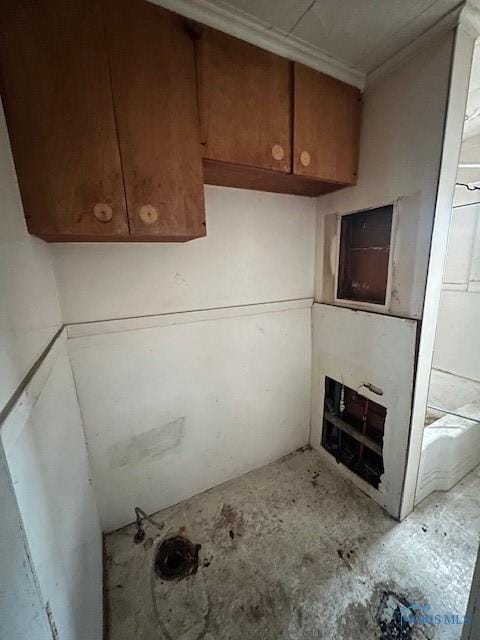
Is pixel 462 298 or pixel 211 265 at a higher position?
pixel 211 265

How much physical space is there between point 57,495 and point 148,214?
1.00m

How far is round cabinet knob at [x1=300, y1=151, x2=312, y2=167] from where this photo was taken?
129 centimetres

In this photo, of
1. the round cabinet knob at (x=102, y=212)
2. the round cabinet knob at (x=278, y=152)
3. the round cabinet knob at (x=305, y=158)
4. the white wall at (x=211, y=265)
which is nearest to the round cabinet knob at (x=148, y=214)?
the round cabinet knob at (x=102, y=212)

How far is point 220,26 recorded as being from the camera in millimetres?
1072

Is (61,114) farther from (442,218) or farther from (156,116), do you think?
(442,218)

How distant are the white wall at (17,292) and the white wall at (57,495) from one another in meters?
0.06

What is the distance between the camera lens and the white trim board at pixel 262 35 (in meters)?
1.01

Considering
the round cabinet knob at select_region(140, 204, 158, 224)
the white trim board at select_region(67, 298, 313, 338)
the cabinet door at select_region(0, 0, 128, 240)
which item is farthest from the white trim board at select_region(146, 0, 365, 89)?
the white trim board at select_region(67, 298, 313, 338)

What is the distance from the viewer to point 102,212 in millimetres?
943

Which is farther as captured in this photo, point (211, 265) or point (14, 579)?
point (211, 265)

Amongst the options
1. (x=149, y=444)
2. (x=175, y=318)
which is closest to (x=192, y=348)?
(x=175, y=318)

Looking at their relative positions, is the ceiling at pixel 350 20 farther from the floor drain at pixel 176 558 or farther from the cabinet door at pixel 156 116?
the floor drain at pixel 176 558

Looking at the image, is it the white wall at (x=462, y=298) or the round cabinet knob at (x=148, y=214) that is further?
the white wall at (x=462, y=298)

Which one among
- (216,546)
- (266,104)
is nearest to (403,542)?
(216,546)
